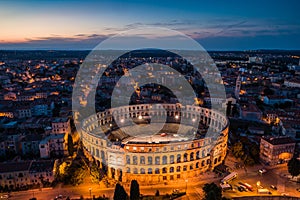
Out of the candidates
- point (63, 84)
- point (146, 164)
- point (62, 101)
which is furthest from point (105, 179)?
point (63, 84)

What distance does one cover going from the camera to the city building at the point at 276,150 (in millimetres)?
29391

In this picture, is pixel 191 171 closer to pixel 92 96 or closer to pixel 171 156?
pixel 171 156

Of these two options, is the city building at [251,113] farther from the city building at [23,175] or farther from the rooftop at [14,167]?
the rooftop at [14,167]

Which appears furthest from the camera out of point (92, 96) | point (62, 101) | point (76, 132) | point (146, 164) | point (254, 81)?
point (254, 81)

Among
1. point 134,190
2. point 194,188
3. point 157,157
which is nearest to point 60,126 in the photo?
point 157,157

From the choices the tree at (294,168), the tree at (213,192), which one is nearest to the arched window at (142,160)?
the tree at (213,192)

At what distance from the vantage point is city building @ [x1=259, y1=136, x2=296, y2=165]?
2939 centimetres

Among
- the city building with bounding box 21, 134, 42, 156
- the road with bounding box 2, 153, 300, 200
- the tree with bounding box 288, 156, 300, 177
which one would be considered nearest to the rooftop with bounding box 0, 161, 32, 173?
the road with bounding box 2, 153, 300, 200

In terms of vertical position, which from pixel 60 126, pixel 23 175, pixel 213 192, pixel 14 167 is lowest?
pixel 23 175

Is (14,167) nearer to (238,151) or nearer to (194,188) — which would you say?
(194,188)

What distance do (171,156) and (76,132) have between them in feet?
64.3

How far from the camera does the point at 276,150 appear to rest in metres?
29.4

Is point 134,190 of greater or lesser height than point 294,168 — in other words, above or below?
below

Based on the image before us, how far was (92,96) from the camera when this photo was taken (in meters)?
63.6
